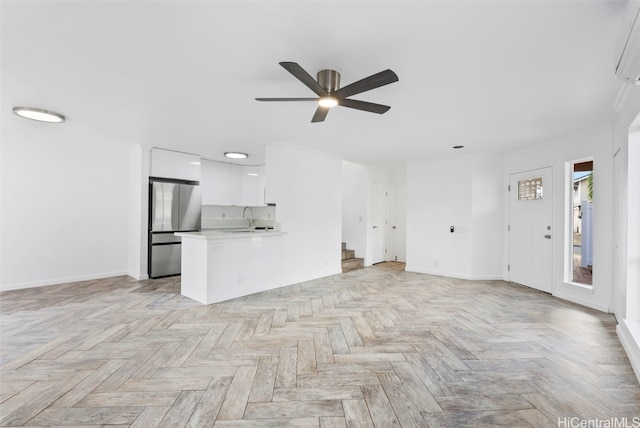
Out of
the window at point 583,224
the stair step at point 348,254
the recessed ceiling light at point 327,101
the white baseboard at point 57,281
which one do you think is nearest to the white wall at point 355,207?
the stair step at point 348,254

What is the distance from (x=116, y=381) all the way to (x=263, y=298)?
2269mm

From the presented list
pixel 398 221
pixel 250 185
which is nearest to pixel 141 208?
pixel 250 185

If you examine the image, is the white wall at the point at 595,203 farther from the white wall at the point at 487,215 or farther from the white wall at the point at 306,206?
the white wall at the point at 306,206

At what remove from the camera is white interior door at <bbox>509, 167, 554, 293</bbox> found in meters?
4.78

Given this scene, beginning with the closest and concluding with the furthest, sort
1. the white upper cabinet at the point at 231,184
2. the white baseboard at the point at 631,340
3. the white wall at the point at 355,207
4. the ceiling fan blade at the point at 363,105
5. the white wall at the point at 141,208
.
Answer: the white baseboard at the point at 631,340
the ceiling fan blade at the point at 363,105
the white wall at the point at 141,208
the white upper cabinet at the point at 231,184
the white wall at the point at 355,207

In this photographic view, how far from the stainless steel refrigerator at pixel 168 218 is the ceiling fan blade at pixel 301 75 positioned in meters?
4.41

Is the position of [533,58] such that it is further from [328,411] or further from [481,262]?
[481,262]

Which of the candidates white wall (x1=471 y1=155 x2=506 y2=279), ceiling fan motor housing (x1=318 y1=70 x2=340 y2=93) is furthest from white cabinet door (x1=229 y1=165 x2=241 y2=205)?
white wall (x1=471 y1=155 x2=506 y2=279)

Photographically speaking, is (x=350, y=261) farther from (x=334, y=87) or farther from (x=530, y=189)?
(x=334, y=87)

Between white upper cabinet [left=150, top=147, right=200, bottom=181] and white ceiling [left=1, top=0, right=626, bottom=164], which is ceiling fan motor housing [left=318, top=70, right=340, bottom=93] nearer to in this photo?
white ceiling [left=1, top=0, right=626, bottom=164]

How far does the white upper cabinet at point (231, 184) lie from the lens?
654 centimetres

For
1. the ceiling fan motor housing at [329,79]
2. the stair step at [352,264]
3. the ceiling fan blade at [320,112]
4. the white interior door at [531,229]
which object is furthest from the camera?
the stair step at [352,264]

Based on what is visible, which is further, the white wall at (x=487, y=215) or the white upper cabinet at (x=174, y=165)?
the white wall at (x=487, y=215)

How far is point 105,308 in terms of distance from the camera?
149 inches
